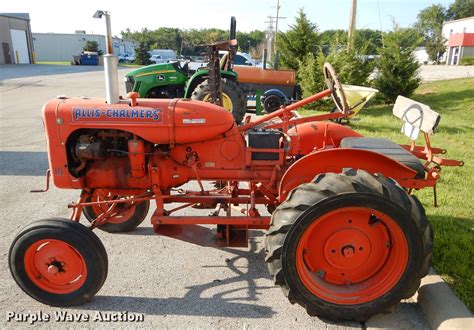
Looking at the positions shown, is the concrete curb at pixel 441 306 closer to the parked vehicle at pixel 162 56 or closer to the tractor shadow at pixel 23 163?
the tractor shadow at pixel 23 163

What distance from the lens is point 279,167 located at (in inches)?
120

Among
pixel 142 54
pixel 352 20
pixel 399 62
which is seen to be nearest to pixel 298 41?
pixel 352 20

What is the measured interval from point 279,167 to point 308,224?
80 centimetres

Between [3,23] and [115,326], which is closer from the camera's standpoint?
[115,326]

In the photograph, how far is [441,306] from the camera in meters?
2.49

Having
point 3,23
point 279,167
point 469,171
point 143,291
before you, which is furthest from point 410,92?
point 3,23

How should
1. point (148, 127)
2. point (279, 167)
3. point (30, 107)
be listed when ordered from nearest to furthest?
point (148, 127) < point (279, 167) < point (30, 107)

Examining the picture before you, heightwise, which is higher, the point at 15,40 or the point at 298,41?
the point at 15,40

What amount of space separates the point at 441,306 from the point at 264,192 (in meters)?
1.48

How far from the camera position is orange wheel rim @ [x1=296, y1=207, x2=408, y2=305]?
2.47 metres

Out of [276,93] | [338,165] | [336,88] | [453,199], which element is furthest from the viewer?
[276,93]

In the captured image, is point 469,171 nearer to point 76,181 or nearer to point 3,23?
Answer: point 76,181

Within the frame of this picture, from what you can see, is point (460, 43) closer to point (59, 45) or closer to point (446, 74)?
point (446, 74)

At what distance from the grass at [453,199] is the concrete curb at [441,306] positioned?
10cm
